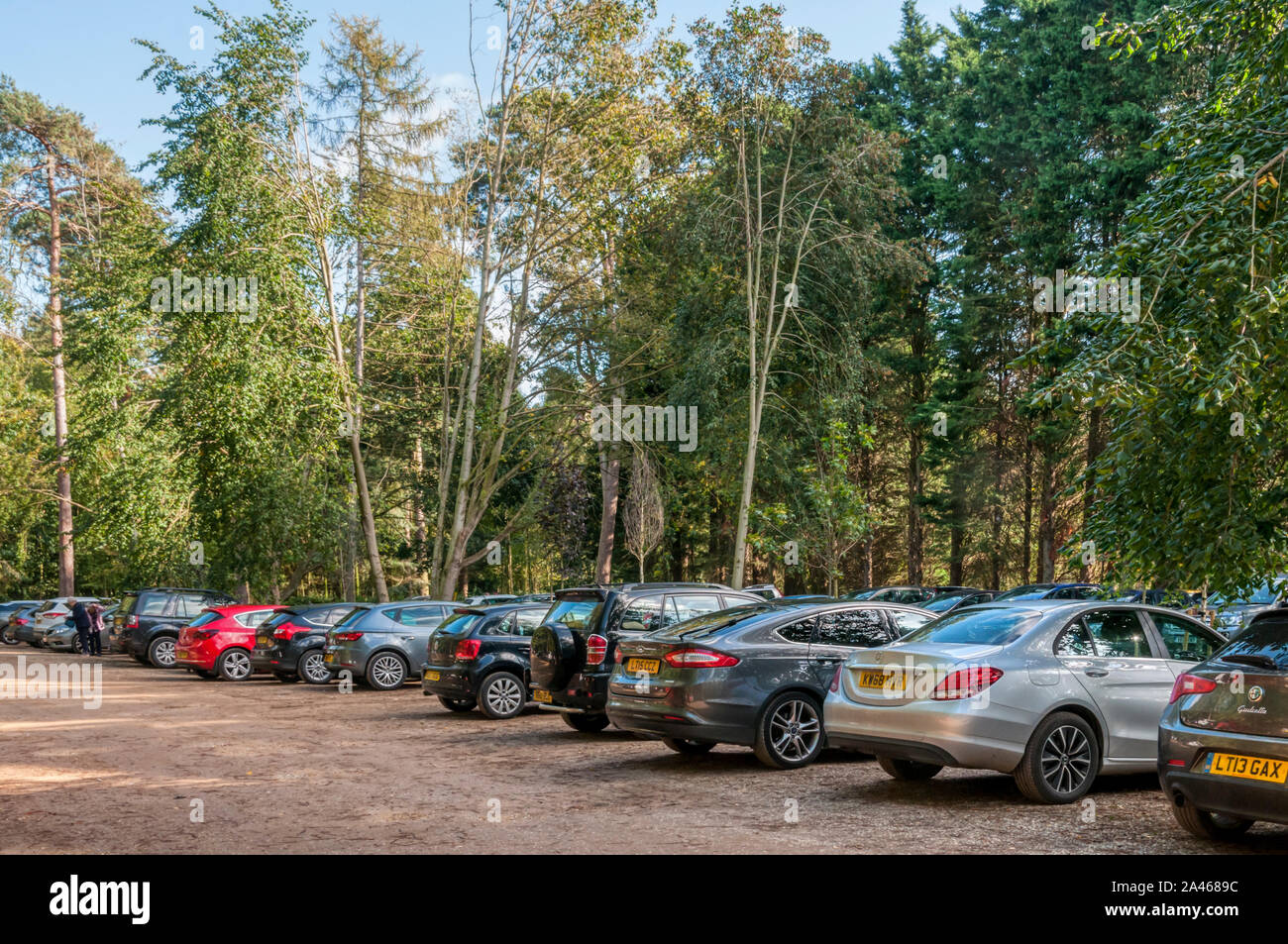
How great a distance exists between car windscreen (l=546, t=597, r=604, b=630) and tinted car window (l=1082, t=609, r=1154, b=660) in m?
5.65

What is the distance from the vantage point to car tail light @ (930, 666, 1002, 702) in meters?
8.52

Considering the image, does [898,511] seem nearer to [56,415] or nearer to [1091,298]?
[56,415]

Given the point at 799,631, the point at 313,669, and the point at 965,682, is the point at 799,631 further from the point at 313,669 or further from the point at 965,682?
the point at 313,669

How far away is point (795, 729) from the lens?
10734 millimetres

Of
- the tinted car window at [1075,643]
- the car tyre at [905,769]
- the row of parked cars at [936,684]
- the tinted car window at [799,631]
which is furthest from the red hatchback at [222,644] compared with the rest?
the tinted car window at [1075,643]

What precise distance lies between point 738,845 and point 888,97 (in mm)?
38990

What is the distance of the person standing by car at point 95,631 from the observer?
3159 centimetres

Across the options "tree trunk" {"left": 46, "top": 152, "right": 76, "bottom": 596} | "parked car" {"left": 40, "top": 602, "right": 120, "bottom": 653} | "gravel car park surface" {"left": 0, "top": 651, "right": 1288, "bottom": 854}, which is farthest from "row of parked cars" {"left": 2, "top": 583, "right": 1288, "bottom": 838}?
"tree trunk" {"left": 46, "top": 152, "right": 76, "bottom": 596}

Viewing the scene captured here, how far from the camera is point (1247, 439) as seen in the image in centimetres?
959

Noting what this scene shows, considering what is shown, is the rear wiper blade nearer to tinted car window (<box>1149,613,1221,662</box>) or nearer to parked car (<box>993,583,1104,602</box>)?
tinted car window (<box>1149,613,1221,662</box>)

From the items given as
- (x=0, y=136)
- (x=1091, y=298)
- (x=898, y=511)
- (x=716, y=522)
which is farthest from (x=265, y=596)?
(x=1091, y=298)

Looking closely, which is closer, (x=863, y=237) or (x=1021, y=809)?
(x=1021, y=809)

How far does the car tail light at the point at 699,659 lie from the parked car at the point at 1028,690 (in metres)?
1.24

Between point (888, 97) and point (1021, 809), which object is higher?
point (888, 97)
